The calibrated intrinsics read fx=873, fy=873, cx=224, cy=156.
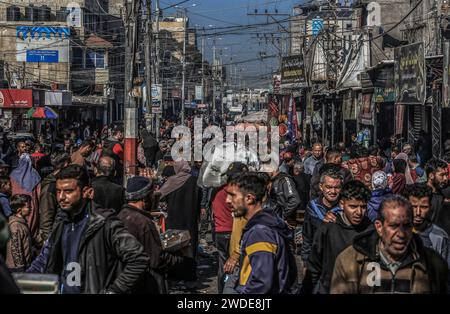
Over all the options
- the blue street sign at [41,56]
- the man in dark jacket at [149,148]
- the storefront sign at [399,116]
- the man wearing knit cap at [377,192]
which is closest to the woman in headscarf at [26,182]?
the man wearing knit cap at [377,192]

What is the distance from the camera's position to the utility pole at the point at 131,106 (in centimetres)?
1670

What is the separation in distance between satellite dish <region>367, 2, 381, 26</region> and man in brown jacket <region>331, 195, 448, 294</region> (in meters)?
35.9

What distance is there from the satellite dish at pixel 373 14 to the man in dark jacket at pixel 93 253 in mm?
35495

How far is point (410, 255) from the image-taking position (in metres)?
4.84

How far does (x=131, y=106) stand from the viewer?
16.8 metres

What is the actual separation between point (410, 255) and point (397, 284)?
18cm

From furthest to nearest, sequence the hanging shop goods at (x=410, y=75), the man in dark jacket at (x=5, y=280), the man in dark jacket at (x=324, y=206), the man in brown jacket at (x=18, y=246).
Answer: the hanging shop goods at (x=410, y=75)
the man in dark jacket at (x=324, y=206)
the man in brown jacket at (x=18, y=246)
the man in dark jacket at (x=5, y=280)

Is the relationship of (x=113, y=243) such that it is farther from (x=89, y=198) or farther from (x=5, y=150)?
(x=5, y=150)

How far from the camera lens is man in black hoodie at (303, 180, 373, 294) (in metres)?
6.22

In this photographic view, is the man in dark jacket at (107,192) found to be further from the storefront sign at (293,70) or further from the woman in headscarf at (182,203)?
the storefront sign at (293,70)

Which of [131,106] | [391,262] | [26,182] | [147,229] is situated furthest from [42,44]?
[391,262]

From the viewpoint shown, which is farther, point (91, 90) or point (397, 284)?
point (91, 90)

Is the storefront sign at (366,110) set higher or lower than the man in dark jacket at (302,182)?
higher
